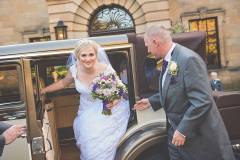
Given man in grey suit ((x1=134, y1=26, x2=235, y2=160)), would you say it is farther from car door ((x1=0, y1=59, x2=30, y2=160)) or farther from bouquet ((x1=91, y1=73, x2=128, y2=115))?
car door ((x1=0, y1=59, x2=30, y2=160))

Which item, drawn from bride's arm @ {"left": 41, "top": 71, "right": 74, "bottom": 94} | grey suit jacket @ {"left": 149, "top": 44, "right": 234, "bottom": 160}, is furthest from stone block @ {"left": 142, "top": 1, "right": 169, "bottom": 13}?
grey suit jacket @ {"left": 149, "top": 44, "right": 234, "bottom": 160}

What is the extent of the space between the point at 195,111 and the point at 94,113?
1400 millimetres

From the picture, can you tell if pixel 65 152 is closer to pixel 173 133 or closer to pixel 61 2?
pixel 173 133

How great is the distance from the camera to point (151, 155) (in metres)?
4.98

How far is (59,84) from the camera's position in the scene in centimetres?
520

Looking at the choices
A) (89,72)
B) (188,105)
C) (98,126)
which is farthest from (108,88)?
(188,105)

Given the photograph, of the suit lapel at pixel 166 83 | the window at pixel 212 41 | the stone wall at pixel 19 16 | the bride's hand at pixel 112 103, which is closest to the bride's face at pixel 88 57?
the bride's hand at pixel 112 103

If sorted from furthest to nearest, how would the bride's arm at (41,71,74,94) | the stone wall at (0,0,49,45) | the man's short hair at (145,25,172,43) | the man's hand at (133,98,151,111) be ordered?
the stone wall at (0,0,49,45) < the bride's arm at (41,71,74,94) < the man's hand at (133,98,151,111) < the man's short hair at (145,25,172,43)

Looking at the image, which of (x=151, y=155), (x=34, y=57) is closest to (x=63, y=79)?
(x=34, y=57)

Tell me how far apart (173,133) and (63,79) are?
1481 millimetres

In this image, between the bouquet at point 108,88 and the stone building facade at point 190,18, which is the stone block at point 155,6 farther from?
the bouquet at point 108,88

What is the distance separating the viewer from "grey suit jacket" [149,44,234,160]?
4250 mm

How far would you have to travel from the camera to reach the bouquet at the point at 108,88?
5.01 metres

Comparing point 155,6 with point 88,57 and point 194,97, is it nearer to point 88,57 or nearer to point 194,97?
point 88,57
